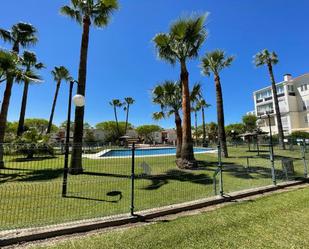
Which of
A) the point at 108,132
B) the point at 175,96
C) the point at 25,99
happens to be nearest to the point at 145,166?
the point at 175,96

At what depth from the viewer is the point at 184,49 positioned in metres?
13.7

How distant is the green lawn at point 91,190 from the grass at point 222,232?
1243 millimetres

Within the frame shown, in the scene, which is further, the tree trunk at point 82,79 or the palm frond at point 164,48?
the palm frond at point 164,48

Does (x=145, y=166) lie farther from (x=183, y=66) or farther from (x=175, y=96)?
(x=175, y=96)

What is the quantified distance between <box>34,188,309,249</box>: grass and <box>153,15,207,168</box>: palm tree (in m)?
7.10

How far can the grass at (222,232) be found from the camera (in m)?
3.75

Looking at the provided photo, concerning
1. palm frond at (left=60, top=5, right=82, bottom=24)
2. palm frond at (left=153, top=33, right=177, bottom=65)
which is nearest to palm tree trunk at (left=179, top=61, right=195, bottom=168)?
palm frond at (left=153, top=33, right=177, bottom=65)

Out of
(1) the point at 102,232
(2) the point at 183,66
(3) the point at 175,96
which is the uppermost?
(2) the point at 183,66

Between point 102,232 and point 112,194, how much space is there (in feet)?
9.43

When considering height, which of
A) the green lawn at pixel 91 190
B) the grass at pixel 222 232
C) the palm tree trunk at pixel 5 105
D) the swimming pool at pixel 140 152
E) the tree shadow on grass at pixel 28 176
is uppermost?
the palm tree trunk at pixel 5 105

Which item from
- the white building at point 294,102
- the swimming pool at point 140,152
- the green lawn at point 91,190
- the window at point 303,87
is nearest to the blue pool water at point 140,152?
the swimming pool at point 140,152

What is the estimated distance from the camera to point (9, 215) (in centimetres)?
528

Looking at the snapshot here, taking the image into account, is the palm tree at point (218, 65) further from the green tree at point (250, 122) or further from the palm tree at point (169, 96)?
the green tree at point (250, 122)

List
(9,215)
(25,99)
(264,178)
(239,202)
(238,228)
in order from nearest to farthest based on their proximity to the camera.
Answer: (238,228) < (9,215) < (239,202) < (264,178) < (25,99)
